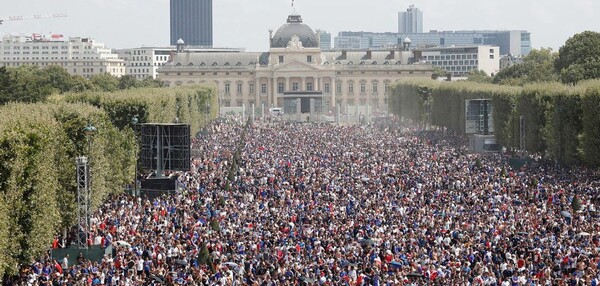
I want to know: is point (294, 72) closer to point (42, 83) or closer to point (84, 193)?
point (42, 83)

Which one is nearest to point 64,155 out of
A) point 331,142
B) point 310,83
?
point 331,142

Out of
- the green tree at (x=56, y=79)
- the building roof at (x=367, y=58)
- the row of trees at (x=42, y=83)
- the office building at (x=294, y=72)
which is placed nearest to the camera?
the row of trees at (x=42, y=83)

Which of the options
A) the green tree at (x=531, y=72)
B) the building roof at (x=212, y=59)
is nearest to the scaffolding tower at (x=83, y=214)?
the green tree at (x=531, y=72)

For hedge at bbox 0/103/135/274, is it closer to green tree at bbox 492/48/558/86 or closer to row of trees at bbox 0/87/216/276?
row of trees at bbox 0/87/216/276

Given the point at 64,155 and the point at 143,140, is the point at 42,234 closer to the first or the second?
the point at 64,155

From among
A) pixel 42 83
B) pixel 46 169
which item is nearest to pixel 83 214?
pixel 46 169

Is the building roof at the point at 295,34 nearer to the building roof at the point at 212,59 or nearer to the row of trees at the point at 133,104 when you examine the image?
the building roof at the point at 212,59

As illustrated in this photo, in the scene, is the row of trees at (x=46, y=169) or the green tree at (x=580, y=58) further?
the green tree at (x=580, y=58)
